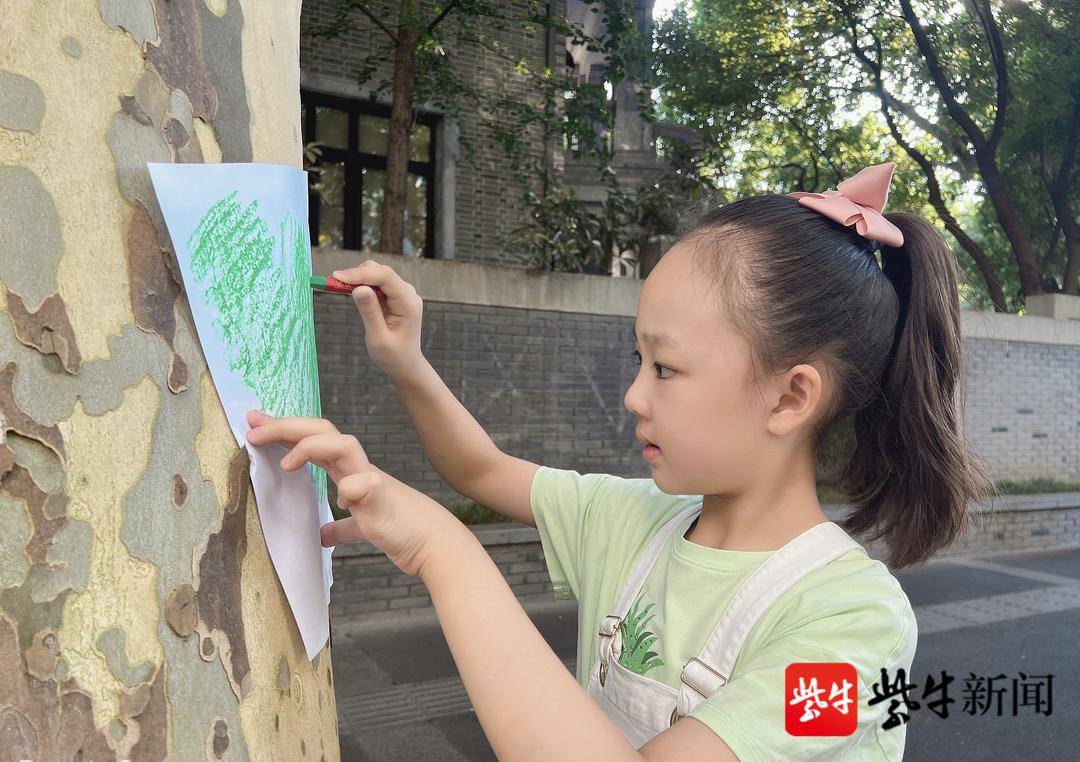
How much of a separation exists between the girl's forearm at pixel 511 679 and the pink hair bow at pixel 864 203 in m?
0.75

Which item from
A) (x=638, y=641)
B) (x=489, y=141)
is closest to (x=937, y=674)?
(x=638, y=641)

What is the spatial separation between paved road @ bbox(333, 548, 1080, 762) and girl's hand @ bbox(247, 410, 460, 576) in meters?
2.78

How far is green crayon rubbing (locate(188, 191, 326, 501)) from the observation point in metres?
0.69

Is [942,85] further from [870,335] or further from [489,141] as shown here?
[870,335]

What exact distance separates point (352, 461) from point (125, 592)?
23 centimetres

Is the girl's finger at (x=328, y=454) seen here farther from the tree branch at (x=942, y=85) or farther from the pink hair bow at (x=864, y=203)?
the tree branch at (x=942, y=85)

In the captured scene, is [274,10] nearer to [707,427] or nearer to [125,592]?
[125,592]

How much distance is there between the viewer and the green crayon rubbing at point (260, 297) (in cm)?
69

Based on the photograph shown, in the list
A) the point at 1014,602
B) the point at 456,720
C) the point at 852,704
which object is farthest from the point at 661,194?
Result: the point at 852,704

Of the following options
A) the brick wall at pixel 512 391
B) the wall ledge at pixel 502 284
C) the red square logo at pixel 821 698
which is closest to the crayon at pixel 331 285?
the red square logo at pixel 821 698

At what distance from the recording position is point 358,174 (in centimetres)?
930

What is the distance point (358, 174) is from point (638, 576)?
28.3 feet

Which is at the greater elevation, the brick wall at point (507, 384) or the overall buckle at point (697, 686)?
the overall buckle at point (697, 686)

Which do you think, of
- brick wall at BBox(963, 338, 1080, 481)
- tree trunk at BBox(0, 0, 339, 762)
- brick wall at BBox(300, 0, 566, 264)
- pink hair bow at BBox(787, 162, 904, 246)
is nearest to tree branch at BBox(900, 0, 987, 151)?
brick wall at BBox(963, 338, 1080, 481)
